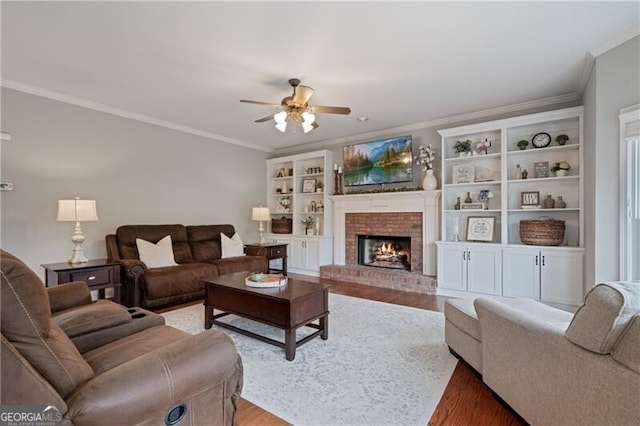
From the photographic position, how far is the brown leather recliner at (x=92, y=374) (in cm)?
94

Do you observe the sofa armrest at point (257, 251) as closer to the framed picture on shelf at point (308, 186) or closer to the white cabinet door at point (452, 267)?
the framed picture on shelf at point (308, 186)

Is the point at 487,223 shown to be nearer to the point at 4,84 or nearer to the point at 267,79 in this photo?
the point at 267,79

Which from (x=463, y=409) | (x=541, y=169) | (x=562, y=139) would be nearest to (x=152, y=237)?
(x=463, y=409)

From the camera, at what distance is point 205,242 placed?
16.7 ft

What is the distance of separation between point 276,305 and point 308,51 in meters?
2.29

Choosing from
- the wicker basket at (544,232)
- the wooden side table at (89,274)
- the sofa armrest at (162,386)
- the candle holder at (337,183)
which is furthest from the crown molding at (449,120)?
the sofa armrest at (162,386)

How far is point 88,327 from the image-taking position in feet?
5.61

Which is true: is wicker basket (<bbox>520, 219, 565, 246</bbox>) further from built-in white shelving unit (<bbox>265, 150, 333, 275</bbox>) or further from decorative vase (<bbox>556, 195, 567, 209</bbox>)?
built-in white shelving unit (<bbox>265, 150, 333, 275</bbox>)

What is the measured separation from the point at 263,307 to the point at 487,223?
3.47 meters

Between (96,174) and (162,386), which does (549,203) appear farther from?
(96,174)

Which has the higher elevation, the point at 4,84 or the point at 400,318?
the point at 4,84

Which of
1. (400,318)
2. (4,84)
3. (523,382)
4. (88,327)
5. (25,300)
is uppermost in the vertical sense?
(4,84)

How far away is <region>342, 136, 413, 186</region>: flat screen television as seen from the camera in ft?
17.0

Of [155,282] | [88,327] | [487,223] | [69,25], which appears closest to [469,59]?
[487,223]
